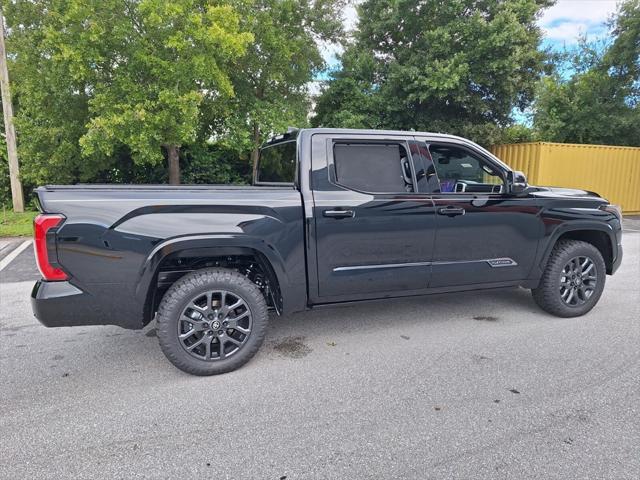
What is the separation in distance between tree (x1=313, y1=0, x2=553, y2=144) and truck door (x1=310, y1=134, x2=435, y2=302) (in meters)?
11.1

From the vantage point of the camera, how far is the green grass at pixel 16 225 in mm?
10304

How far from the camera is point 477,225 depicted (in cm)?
391

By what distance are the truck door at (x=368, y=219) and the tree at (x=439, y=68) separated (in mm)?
11110

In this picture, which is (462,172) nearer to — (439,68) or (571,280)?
(571,280)

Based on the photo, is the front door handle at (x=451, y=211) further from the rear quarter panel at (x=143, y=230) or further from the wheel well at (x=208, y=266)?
the wheel well at (x=208, y=266)

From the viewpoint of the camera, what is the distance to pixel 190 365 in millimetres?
3172

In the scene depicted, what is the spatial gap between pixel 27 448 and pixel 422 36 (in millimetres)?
15976

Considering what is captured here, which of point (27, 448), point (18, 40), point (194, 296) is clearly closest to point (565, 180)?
point (194, 296)

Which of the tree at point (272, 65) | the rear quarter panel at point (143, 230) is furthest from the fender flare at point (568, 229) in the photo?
the tree at point (272, 65)

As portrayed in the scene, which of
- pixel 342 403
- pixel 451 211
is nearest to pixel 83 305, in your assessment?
pixel 342 403

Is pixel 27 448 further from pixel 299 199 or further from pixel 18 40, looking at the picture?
pixel 18 40

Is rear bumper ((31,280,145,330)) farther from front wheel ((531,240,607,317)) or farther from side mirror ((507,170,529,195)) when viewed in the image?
front wheel ((531,240,607,317))

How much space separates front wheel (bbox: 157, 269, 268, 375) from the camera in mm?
3115

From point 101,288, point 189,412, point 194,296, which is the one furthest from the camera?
point 194,296
